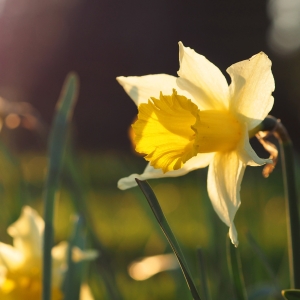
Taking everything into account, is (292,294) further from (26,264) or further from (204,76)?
(26,264)

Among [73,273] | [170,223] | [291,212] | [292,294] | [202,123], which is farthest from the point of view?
[170,223]

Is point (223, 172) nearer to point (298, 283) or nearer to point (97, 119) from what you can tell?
point (298, 283)

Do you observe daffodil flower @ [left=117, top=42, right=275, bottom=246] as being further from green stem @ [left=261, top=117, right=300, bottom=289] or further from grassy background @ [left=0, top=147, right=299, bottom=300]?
grassy background @ [left=0, top=147, right=299, bottom=300]

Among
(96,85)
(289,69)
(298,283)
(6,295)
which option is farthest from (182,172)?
(96,85)

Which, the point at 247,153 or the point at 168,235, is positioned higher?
the point at 247,153

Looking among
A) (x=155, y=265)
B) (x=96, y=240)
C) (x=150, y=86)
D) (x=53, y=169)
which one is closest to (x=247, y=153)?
(x=150, y=86)

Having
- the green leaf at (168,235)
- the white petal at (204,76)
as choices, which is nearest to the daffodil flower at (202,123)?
the white petal at (204,76)

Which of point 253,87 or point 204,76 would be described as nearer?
point 253,87

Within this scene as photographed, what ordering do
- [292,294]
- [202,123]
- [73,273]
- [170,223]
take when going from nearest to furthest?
1. [292,294]
2. [202,123]
3. [73,273]
4. [170,223]
